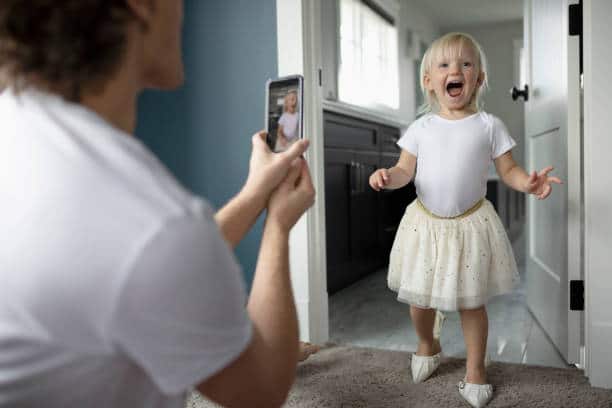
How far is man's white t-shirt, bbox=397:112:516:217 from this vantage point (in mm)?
1882

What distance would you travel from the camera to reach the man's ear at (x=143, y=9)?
0.51 metres

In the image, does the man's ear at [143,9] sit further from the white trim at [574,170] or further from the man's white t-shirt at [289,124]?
the white trim at [574,170]

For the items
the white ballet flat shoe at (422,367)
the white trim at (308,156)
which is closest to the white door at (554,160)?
the white ballet flat shoe at (422,367)

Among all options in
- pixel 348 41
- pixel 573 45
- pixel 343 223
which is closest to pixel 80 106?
pixel 573 45

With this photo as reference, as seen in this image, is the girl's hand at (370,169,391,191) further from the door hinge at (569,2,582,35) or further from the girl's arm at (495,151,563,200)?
the door hinge at (569,2,582,35)

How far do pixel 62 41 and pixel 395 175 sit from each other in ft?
5.12

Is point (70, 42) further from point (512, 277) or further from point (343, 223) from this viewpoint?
point (343, 223)

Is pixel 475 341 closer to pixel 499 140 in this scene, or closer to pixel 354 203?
pixel 499 140

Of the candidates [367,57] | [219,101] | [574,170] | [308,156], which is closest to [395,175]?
[308,156]

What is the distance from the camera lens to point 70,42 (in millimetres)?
485

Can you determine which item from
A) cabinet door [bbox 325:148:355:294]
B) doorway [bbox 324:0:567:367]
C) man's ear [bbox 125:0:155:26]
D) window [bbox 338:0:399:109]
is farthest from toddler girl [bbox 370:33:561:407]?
window [bbox 338:0:399:109]

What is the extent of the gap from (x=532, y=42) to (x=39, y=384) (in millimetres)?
2545

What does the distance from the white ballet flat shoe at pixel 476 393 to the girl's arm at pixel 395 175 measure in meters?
0.65

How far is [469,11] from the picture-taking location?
6.84 metres
